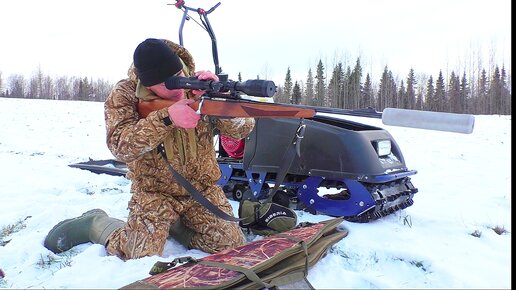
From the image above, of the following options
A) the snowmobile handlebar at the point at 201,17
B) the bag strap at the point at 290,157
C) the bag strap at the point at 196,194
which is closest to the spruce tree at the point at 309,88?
the snowmobile handlebar at the point at 201,17

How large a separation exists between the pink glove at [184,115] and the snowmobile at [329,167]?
0.87m

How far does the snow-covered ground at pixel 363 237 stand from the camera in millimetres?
2348

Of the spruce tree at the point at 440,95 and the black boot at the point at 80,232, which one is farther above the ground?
the spruce tree at the point at 440,95

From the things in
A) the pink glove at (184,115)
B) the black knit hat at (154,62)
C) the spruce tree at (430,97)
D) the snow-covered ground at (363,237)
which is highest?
the spruce tree at (430,97)

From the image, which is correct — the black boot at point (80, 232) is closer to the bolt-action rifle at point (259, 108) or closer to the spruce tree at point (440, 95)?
the bolt-action rifle at point (259, 108)

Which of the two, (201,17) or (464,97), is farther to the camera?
(464,97)

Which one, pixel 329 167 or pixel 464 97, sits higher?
pixel 464 97

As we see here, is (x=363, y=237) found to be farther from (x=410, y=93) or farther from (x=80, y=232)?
(x=410, y=93)

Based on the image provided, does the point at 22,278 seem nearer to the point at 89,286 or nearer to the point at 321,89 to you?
the point at 89,286

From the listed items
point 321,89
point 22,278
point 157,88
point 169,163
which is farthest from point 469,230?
point 321,89

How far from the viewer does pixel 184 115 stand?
2.61 meters

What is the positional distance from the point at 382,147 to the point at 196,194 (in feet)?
5.49

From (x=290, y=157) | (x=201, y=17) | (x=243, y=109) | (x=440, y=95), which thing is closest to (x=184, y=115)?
(x=243, y=109)

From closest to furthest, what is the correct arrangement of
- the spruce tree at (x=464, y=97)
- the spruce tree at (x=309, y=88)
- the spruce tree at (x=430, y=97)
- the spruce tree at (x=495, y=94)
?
the spruce tree at (x=495, y=94) → the spruce tree at (x=464, y=97) → the spruce tree at (x=430, y=97) → the spruce tree at (x=309, y=88)
